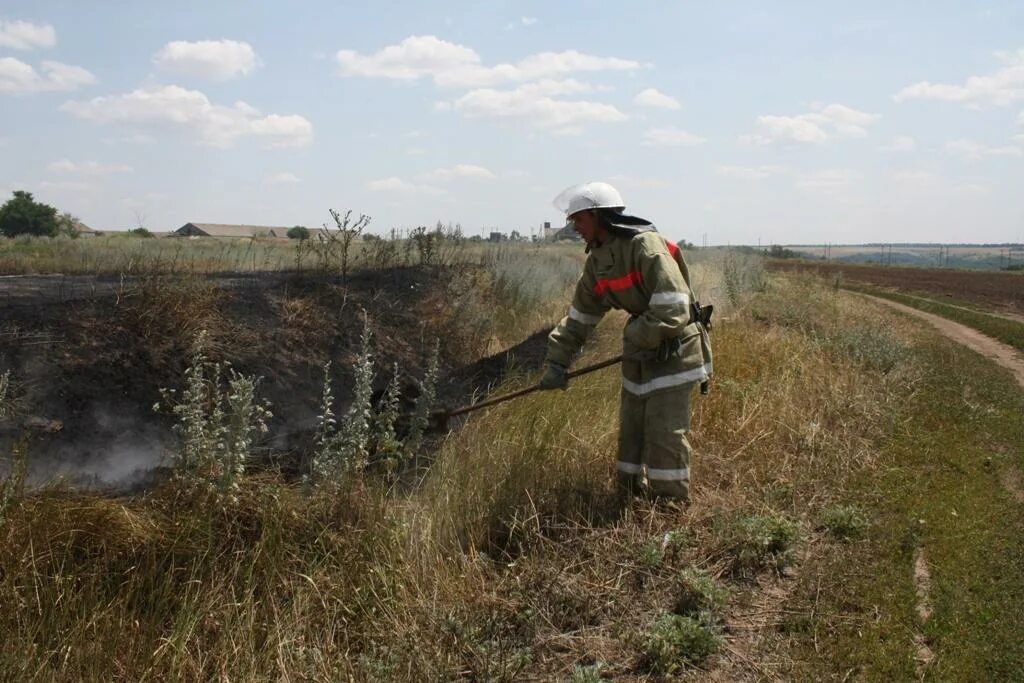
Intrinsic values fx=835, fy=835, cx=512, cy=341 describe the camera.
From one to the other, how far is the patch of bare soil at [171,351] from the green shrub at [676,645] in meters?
2.85

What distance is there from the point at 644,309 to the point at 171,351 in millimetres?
4164

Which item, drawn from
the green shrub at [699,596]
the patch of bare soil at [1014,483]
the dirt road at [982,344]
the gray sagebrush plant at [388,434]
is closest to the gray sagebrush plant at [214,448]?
the gray sagebrush plant at [388,434]

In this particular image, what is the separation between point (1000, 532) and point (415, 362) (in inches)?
223

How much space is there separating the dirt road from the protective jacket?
7.37 m

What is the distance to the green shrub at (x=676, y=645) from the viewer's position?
11.2ft

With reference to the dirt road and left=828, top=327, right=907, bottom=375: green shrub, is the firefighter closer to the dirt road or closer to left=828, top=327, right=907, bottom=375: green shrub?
left=828, top=327, right=907, bottom=375: green shrub

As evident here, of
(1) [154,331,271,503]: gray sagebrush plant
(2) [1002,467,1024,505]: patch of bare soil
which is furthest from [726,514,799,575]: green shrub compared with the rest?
(1) [154,331,271,503]: gray sagebrush plant

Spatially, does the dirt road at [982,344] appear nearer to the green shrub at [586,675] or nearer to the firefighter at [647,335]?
the firefighter at [647,335]

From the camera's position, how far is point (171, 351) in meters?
6.96

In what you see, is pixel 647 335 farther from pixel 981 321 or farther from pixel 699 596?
pixel 981 321

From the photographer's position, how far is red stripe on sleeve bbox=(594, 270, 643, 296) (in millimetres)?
4770

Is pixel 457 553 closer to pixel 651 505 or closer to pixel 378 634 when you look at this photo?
pixel 378 634

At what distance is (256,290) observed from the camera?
29.2 ft

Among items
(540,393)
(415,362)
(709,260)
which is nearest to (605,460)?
(540,393)
